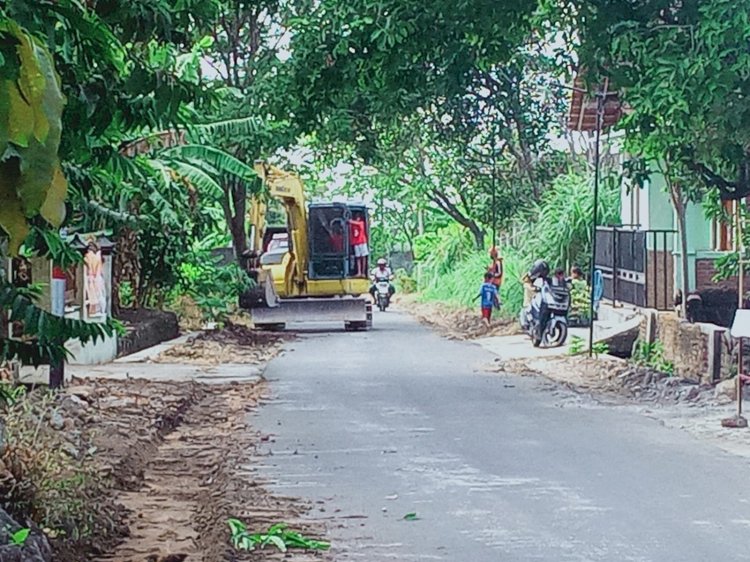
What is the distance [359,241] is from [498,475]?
75.8ft

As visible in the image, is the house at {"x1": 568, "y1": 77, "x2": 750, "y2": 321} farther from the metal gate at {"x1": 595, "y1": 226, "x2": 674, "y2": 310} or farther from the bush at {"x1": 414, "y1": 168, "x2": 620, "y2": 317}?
the bush at {"x1": 414, "y1": 168, "x2": 620, "y2": 317}

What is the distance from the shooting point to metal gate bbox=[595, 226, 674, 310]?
25.0 metres

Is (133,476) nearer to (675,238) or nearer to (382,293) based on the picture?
(675,238)

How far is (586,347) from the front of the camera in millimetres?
23047

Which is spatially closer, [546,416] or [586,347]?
[546,416]

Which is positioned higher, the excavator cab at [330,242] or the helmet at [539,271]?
the excavator cab at [330,242]

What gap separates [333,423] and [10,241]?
1236 centimetres

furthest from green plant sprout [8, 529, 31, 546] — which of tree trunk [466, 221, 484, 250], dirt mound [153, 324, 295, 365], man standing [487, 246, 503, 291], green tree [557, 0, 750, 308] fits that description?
tree trunk [466, 221, 484, 250]

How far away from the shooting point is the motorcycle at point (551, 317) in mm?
25188

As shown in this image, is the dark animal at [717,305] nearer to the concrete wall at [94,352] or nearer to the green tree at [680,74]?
the green tree at [680,74]

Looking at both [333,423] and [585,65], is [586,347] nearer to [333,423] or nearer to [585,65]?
[585,65]

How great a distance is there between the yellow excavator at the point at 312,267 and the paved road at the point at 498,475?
13.6 m

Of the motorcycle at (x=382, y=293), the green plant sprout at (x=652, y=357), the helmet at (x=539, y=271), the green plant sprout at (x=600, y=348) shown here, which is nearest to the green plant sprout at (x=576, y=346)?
the green plant sprout at (x=600, y=348)

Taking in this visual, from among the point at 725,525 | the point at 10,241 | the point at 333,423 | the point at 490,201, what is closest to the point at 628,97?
the point at 333,423
